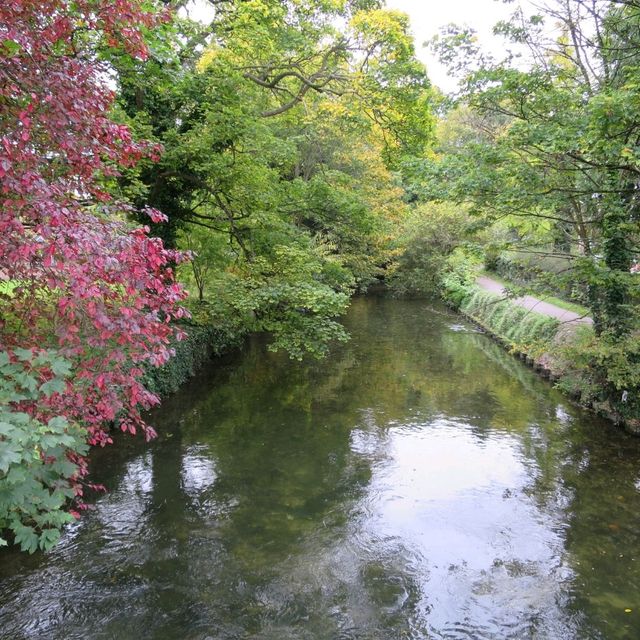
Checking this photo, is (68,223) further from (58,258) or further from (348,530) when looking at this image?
(348,530)

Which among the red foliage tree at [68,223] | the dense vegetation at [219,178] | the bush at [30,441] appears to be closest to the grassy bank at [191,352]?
the dense vegetation at [219,178]

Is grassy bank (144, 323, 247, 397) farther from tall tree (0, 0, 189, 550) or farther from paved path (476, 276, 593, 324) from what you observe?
paved path (476, 276, 593, 324)

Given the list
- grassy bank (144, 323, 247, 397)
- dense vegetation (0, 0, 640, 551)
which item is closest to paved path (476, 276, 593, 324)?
dense vegetation (0, 0, 640, 551)

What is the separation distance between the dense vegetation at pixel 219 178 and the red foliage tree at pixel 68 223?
0.06ft

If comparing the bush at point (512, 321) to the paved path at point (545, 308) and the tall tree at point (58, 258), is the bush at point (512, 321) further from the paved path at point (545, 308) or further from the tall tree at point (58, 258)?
the tall tree at point (58, 258)

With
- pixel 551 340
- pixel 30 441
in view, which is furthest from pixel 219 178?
pixel 551 340

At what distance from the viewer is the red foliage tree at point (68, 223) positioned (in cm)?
306

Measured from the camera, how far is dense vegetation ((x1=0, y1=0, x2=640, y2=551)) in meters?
3.29

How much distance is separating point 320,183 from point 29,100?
8.53 meters

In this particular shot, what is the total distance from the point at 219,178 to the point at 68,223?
26.3 ft

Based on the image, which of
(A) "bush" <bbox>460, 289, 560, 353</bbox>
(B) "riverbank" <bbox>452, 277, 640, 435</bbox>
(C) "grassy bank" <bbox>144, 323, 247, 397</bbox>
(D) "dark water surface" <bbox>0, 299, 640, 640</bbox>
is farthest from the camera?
(A) "bush" <bbox>460, 289, 560, 353</bbox>

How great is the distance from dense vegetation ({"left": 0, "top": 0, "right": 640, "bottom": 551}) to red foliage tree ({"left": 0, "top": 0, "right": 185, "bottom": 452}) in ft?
0.06

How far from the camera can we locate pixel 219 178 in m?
10.7

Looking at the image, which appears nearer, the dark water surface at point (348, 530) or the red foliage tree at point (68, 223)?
the red foliage tree at point (68, 223)
